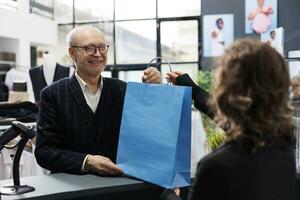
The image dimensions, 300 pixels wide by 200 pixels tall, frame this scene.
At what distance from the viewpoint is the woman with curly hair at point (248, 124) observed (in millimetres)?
909

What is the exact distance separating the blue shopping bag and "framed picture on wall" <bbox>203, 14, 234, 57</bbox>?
6.91 m

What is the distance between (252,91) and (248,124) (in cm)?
8

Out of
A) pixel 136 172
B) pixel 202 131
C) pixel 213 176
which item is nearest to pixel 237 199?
pixel 213 176

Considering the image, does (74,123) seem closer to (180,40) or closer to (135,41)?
(180,40)

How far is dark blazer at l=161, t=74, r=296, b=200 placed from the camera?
0.91 metres

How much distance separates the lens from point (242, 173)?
2.99 ft

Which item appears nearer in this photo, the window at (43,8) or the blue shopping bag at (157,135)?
the blue shopping bag at (157,135)

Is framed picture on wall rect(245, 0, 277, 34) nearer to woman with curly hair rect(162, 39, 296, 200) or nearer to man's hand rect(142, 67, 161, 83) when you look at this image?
man's hand rect(142, 67, 161, 83)

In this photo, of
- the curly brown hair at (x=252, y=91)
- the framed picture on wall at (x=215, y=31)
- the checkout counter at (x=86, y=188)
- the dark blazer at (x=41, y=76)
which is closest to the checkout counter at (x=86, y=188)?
the checkout counter at (x=86, y=188)

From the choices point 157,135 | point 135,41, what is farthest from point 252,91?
point 135,41

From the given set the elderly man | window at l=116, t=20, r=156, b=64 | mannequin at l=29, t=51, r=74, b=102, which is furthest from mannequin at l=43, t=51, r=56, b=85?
window at l=116, t=20, r=156, b=64

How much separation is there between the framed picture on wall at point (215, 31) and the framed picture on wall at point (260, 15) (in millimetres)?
375

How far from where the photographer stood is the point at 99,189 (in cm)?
130

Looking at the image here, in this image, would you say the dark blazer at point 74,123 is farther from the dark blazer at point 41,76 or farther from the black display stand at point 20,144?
the dark blazer at point 41,76
